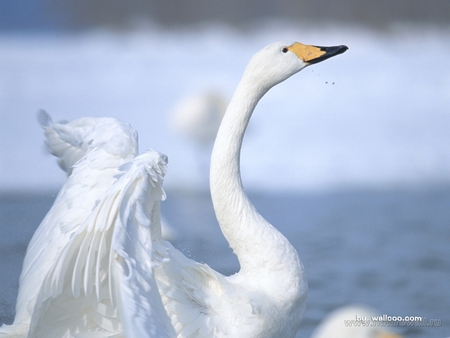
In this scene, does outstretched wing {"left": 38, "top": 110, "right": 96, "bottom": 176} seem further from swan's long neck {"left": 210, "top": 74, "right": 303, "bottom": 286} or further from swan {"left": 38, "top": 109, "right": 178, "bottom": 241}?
swan's long neck {"left": 210, "top": 74, "right": 303, "bottom": 286}

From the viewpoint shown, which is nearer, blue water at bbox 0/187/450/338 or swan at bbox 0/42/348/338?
swan at bbox 0/42/348/338

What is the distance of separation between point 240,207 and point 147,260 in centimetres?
88

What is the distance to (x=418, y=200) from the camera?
967cm

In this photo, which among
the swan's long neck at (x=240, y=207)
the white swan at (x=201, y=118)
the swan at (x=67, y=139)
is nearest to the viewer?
the swan's long neck at (x=240, y=207)

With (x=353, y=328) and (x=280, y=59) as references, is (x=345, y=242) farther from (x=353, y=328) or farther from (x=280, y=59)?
(x=280, y=59)

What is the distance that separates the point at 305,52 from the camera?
3.17m

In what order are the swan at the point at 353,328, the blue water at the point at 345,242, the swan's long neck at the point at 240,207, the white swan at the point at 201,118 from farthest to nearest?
the white swan at the point at 201,118, the blue water at the point at 345,242, the swan at the point at 353,328, the swan's long neck at the point at 240,207

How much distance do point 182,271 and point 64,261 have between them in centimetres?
71

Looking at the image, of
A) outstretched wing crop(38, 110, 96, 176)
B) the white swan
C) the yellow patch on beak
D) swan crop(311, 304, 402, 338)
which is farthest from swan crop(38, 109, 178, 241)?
the white swan

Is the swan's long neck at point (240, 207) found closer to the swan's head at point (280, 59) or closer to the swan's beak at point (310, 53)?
the swan's head at point (280, 59)

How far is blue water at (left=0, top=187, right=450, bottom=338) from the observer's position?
17.3ft

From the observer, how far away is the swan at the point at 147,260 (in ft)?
7.23

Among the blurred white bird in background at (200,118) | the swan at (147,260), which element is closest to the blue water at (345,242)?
the blurred white bird in background at (200,118)

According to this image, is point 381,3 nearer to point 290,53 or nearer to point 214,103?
point 214,103
